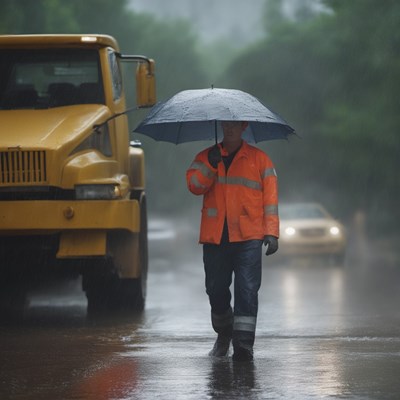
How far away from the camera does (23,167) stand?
1147 centimetres

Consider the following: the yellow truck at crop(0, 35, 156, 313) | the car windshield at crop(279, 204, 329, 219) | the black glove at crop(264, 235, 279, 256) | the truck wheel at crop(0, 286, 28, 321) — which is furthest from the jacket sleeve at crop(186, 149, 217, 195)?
the car windshield at crop(279, 204, 329, 219)

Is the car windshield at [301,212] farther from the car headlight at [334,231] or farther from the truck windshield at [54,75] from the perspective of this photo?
the truck windshield at [54,75]

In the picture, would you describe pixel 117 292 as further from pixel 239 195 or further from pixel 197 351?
pixel 239 195

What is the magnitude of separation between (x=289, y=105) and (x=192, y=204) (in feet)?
77.7

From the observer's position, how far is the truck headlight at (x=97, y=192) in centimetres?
1157

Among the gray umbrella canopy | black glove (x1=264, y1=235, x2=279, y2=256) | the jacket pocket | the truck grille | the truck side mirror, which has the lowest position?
black glove (x1=264, y1=235, x2=279, y2=256)

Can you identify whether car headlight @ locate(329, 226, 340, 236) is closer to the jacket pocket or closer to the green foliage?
the green foliage

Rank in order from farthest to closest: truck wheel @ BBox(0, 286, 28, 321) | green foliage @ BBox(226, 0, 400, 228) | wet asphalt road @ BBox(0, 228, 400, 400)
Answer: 1. green foliage @ BBox(226, 0, 400, 228)
2. truck wheel @ BBox(0, 286, 28, 321)
3. wet asphalt road @ BBox(0, 228, 400, 400)

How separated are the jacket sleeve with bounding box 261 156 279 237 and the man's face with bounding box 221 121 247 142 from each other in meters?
0.29

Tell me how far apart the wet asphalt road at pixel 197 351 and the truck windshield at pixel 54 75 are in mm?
2270

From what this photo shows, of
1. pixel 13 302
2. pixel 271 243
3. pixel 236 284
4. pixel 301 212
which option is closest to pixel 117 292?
pixel 13 302

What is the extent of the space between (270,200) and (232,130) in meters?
0.60

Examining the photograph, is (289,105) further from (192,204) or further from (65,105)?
(65,105)

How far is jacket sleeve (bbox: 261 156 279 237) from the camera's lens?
30.1ft
